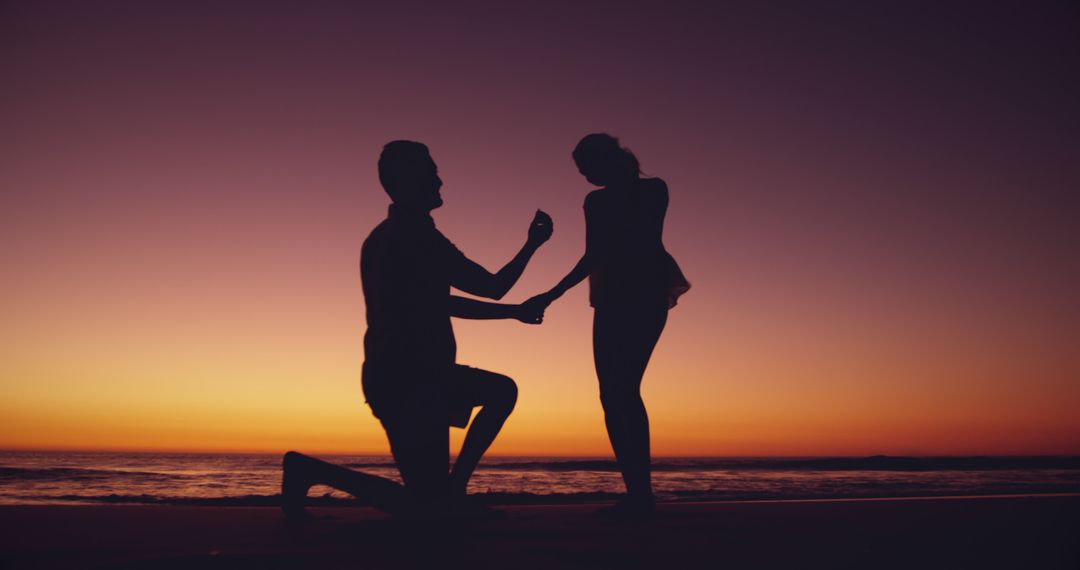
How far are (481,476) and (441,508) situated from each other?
24714 millimetres

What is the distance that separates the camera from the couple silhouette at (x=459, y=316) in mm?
3178

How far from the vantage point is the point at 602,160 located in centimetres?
422

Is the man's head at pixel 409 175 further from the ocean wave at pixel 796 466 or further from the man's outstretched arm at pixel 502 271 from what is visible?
the ocean wave at pixel 796 466

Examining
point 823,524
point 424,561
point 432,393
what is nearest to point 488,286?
point 432,393

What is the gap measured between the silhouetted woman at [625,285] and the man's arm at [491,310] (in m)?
0.13

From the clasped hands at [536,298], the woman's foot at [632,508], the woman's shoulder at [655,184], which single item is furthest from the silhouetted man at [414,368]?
the woman's shoulder at [655,184]

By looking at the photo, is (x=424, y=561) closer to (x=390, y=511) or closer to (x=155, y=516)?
(x=390, y=511)

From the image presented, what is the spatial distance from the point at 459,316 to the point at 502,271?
0.35 meters

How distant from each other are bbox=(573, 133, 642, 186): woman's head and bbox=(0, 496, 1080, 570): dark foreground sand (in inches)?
80.1

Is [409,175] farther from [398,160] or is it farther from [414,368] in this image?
[414,368]

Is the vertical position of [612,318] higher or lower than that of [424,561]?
higher

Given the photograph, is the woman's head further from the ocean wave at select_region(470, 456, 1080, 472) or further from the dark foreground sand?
the ocean wave at select_region(470, 456, 1080, 472)

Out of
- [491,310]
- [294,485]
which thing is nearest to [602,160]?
[491,310]

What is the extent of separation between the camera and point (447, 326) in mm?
3381
